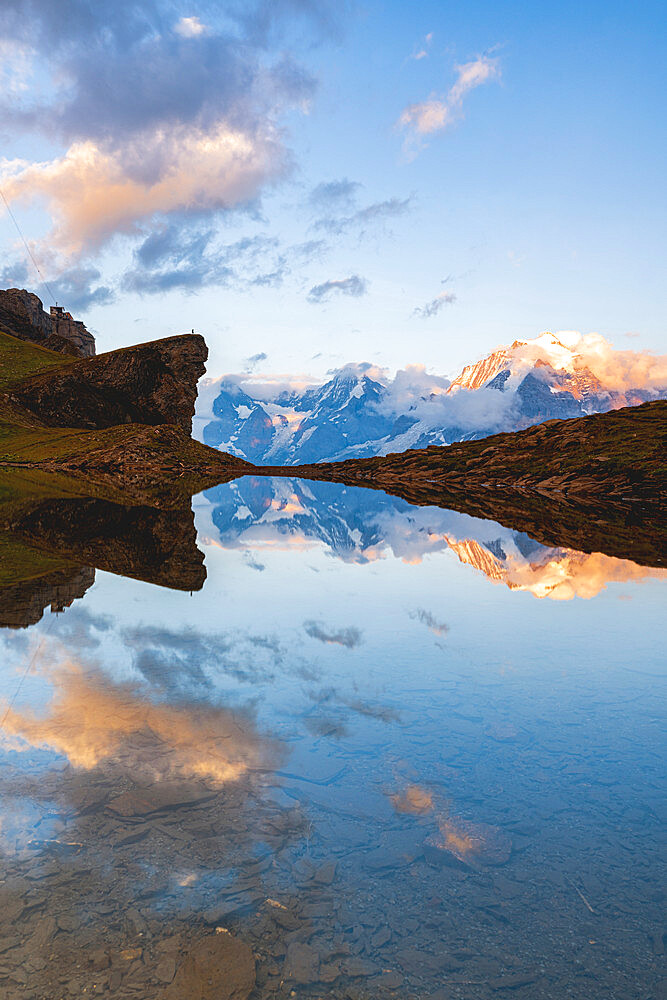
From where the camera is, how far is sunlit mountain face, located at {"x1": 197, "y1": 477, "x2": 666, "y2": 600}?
3197cm

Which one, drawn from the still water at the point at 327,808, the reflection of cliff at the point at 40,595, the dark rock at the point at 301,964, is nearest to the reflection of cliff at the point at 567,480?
the still water at the point at 327,808

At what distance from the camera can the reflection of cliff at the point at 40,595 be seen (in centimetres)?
2050

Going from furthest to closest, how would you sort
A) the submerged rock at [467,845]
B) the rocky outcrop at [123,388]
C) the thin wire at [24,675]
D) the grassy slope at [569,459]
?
1. the rocky outcrop at [123,388]
2. the grassy slope at [569,459]
3. the thin wire at [24,675]
4. the submerged rock at [467,845]

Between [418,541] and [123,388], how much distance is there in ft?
533

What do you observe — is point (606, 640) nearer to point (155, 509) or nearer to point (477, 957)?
point (477, 957)

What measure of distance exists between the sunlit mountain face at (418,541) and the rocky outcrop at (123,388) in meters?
120

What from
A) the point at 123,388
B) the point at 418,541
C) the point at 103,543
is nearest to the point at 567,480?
the point at 418,541

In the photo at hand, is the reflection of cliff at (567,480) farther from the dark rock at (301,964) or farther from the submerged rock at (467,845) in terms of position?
the dark rock at (301,964)

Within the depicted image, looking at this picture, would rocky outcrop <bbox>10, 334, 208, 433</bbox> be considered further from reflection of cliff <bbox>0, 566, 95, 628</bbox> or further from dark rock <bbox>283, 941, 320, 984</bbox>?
dark rock <bbox>283, 941, 320, 984</bbox>

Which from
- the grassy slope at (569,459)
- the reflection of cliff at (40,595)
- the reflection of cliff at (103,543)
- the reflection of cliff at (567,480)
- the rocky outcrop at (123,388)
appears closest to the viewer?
the reflection of cliff at (40,595)

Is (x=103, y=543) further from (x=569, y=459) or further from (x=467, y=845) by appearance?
(x=569, y=459)

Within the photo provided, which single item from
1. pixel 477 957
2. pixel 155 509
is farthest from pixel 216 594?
pixel 155 509

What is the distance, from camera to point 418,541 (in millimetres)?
46625

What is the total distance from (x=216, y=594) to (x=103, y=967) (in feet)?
66.6
